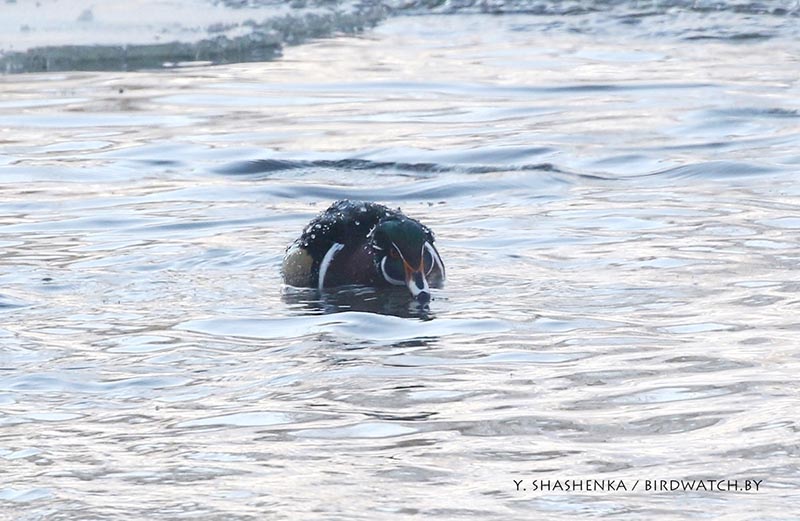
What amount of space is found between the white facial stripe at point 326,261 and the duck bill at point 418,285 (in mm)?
594

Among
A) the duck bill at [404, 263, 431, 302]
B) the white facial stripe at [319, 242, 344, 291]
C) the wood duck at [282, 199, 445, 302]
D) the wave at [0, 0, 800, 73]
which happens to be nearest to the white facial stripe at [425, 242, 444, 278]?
the wood duck at [282, 199, 445, 302]

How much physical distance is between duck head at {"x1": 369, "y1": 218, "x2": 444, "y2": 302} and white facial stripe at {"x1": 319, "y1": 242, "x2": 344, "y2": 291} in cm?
22

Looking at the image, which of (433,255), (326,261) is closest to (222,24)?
(326,261)

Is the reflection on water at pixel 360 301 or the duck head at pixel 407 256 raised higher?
the duck head at pixel 407 256

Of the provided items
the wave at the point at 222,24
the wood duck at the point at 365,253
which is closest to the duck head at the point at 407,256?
the wood duck at the point at 365,253

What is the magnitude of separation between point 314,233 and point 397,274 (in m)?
0.59

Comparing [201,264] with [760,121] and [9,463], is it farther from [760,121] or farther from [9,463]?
[760,121]

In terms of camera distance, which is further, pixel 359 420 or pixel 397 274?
pixel 397 274

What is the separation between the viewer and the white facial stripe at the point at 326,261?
30.8 feet

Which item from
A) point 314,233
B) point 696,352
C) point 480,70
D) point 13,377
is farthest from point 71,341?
point 480,70

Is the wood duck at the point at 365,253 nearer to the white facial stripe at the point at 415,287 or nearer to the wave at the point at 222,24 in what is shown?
the white facial stripe at the point at 415,287

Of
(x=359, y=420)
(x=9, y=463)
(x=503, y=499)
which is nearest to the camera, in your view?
(x=503, y=499)

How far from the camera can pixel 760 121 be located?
15.3 metres

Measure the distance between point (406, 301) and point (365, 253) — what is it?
52 cm
